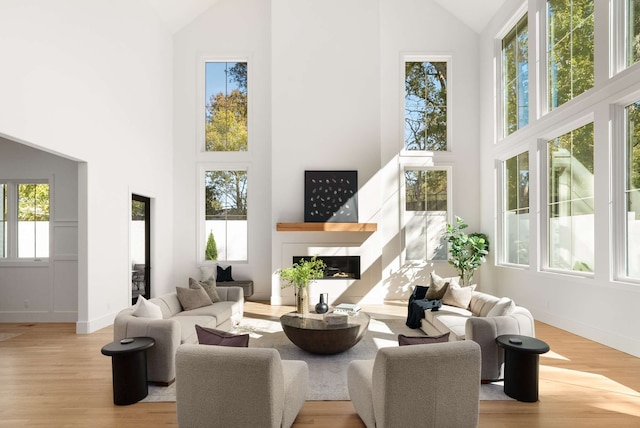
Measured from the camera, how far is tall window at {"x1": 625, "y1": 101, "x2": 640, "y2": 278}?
474cm

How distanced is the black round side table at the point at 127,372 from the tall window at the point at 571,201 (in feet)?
17.9

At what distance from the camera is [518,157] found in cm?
749

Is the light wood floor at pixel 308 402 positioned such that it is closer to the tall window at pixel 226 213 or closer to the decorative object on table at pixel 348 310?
the decorative object on table at pixel 348 310

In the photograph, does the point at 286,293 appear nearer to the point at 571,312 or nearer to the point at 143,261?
the point at 143,261

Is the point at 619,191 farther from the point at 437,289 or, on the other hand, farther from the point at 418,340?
the point at 418,340

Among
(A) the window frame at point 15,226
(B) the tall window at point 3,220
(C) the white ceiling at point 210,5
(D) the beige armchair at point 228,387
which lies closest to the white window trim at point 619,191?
(C) the white ceiling at point 210,5

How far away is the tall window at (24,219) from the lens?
6449 mm

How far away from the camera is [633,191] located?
480 centimetres

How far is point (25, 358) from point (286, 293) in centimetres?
455

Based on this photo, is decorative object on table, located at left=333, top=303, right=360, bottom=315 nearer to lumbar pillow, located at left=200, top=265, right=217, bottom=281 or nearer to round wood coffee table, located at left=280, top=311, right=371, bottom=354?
round wood coffee table, located at left=280, top=311, right=371, bottom=354

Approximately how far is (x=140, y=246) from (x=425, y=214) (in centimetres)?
574

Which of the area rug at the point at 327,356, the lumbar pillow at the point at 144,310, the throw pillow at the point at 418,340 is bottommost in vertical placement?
the area rug at the point at 327,356

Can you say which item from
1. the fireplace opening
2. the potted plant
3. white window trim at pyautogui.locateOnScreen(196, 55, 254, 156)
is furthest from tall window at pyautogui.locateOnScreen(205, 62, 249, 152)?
the potted plant

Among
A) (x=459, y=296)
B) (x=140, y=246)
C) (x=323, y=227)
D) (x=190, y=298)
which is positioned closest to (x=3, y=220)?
(x=140, y=246)
